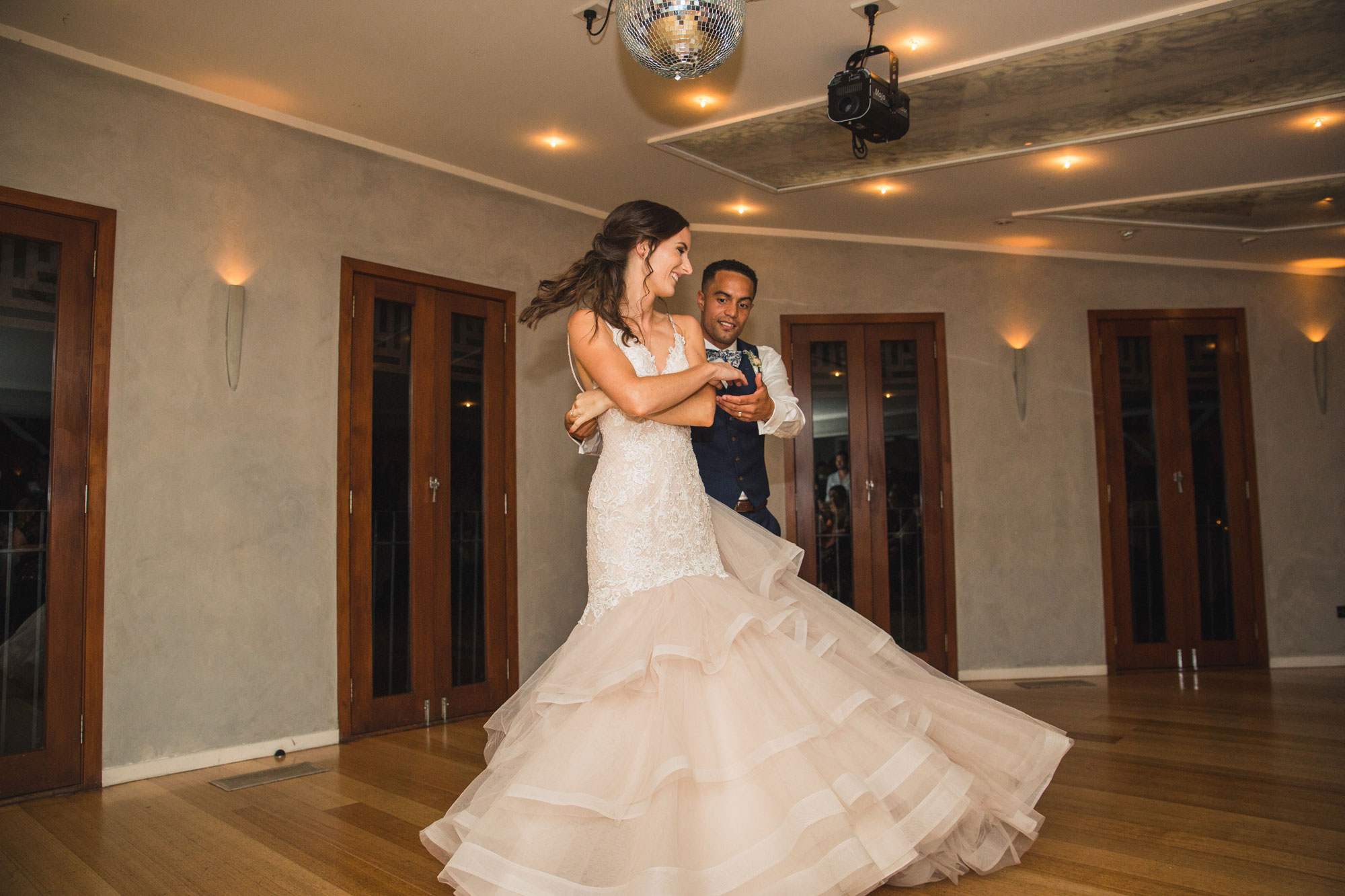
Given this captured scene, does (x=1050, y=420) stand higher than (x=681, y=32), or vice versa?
(x=681, y=32)

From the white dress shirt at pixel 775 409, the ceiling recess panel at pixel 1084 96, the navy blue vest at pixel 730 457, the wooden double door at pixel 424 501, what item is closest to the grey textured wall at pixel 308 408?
the wooden double door at pixel 424 501

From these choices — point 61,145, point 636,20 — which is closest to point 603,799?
point 636,20

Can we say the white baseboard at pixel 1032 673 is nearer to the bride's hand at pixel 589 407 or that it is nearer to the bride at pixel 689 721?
the bride at pixel 689 721

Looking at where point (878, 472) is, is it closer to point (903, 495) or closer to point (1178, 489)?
point (903, 495)

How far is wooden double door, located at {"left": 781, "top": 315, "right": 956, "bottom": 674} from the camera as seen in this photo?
6145mm

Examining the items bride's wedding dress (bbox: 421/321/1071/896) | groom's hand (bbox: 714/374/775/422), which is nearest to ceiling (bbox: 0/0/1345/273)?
groom's hand (bbox: 714/374/775/422)

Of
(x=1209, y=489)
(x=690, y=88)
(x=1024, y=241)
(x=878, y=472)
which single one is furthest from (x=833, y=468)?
(x=690, y=88)

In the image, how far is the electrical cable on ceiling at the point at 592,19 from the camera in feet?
11.1

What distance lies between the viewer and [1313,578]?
21.1ft

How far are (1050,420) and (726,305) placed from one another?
4.01 metres

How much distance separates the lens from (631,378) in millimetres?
2139

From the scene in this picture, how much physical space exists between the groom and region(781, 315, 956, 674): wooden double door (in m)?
2.90

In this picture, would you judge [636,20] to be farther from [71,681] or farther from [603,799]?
[71,681]

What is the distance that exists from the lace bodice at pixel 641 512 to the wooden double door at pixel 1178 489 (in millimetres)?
5015
